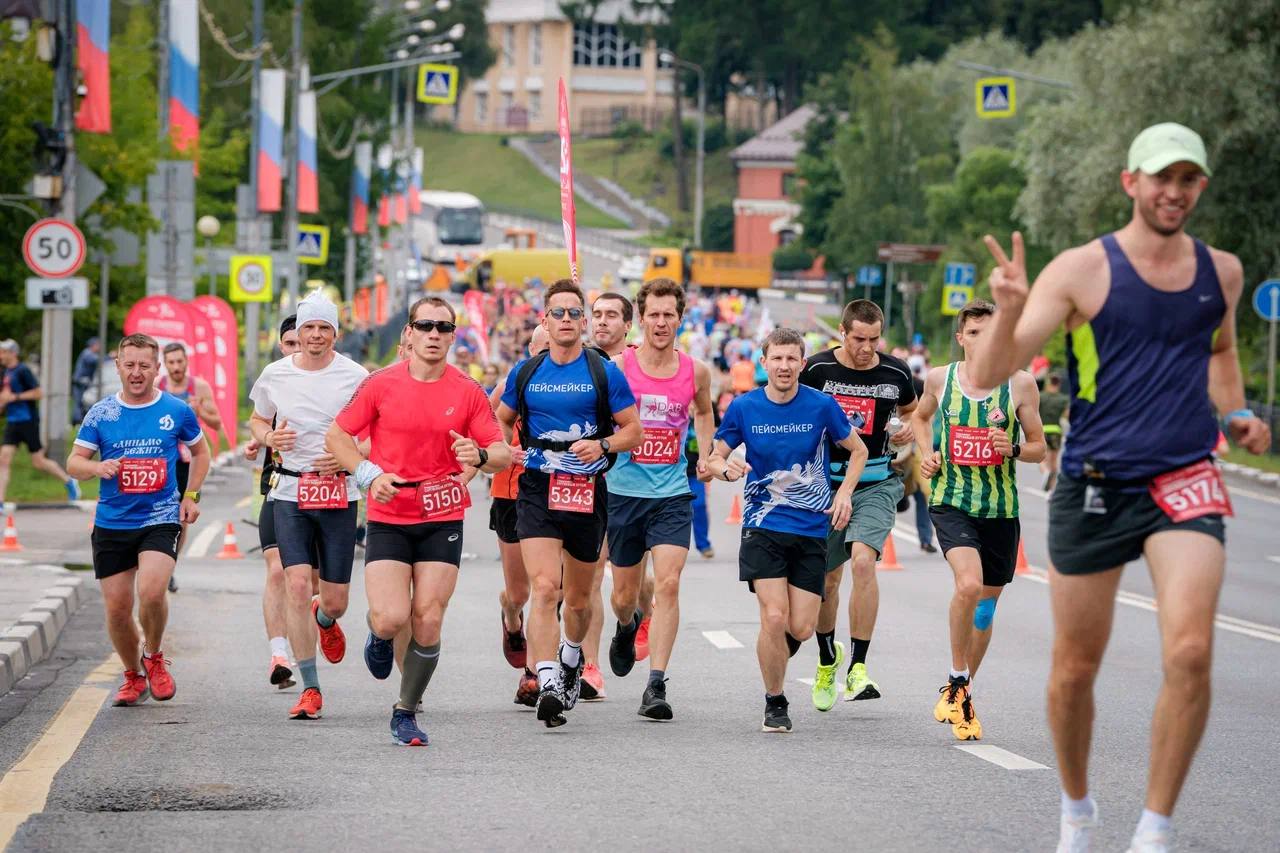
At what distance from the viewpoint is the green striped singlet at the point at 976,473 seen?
10.4 metres

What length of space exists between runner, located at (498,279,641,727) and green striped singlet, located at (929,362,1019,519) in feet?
4.72

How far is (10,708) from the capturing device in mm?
10891

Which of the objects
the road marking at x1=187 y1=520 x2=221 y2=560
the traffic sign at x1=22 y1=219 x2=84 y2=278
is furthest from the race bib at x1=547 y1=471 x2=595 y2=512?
the traffic sign at x1=22 y1=219 x2=84 y2=278

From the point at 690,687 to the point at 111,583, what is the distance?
9.99 ft

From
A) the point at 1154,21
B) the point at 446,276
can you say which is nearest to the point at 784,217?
the point at 446,276

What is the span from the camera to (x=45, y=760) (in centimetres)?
908

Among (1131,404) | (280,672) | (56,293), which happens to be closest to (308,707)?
(280,672)

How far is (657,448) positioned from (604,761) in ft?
7.95

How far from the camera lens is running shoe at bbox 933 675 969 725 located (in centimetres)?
997

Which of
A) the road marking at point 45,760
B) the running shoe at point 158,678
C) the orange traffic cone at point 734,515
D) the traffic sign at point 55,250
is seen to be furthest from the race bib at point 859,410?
the orange traffic cone at point 734,515

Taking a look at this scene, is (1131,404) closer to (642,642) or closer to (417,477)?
(417,477)

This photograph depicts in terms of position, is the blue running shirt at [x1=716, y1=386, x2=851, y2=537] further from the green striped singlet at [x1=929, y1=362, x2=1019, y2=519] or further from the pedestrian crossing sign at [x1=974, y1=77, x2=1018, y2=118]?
the pedestrian crossing sign at [x1=974, y1=77, x2=1018, y2=118]

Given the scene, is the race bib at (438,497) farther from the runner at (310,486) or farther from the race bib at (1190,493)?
the race bib at (1190,493)

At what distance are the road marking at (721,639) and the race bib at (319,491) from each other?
4.05 meters
